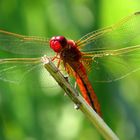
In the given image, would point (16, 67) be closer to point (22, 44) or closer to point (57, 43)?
point (22, 44)

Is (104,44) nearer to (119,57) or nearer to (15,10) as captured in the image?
(119,57)

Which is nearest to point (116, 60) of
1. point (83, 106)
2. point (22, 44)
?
point (22, 44)

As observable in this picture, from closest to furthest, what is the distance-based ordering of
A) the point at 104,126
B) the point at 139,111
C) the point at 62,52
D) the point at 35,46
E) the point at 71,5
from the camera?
the point at 104,126 → the point at 62,52 → the point at 35,46 → the point at 139,111 → the point at 71,5

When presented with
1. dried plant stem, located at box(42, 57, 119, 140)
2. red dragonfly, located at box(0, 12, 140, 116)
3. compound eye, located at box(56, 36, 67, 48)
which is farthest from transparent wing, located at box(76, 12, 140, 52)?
dried plant stem, located at box(42, 57, 119, 140)

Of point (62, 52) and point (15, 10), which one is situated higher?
point (15, 10)

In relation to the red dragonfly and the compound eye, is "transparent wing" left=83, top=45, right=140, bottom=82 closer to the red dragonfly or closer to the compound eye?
the red dragonfly

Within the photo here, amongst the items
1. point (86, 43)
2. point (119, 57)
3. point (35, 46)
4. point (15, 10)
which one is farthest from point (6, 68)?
point (15, 10)

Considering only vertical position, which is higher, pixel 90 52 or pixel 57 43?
pixel 57 43

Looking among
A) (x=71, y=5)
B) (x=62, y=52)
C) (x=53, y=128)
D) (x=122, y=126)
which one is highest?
(x=71, y=5)
